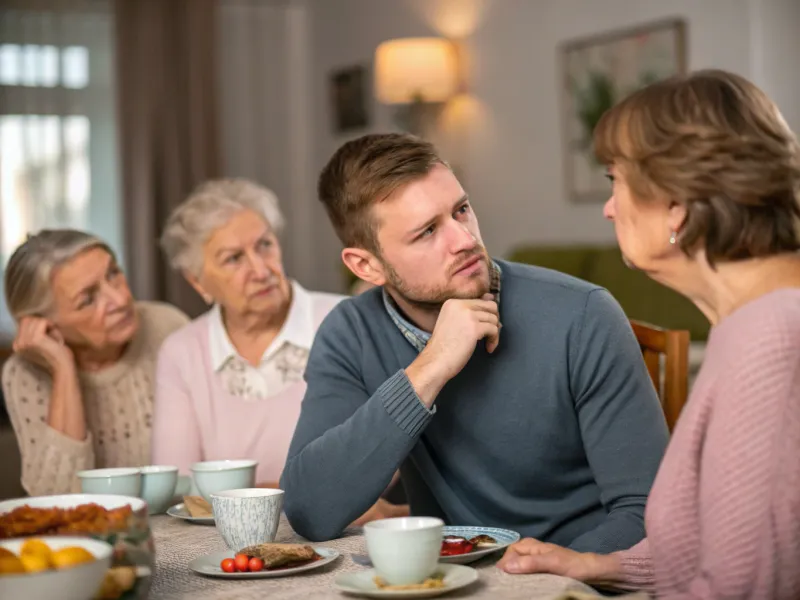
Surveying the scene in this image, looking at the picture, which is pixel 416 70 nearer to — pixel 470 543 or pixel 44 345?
pixel 44 345

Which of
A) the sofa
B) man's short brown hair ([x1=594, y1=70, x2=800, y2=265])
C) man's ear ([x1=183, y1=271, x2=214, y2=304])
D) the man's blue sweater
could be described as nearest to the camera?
man's short brown hair ([x1=594, y1=70, x2=800, y2=265])

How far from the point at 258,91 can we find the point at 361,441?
6.74 meters

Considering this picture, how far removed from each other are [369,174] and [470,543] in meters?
0.63

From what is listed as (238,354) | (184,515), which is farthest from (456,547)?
(238,354)

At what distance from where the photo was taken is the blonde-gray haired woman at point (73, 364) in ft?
7.68

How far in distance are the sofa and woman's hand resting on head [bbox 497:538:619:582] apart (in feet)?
9.45

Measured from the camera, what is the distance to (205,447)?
2.39 metres

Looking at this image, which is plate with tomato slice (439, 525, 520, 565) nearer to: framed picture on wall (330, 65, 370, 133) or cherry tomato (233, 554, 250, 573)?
cherry tomato (233, 554, 250, 573)

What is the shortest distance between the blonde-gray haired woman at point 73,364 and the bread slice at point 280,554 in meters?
1.15

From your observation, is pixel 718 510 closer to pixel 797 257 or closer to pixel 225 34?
pixel 797 257

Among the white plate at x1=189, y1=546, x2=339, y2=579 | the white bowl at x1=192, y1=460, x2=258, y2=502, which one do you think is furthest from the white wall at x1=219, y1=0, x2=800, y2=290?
the white plate at x1=189, y1=546, x2=339, y2=579

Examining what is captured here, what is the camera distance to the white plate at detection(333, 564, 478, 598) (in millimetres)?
1076

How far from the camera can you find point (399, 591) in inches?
42.4

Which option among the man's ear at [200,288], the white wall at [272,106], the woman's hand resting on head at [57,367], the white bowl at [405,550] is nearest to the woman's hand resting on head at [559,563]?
the white bowl at [405,550]
